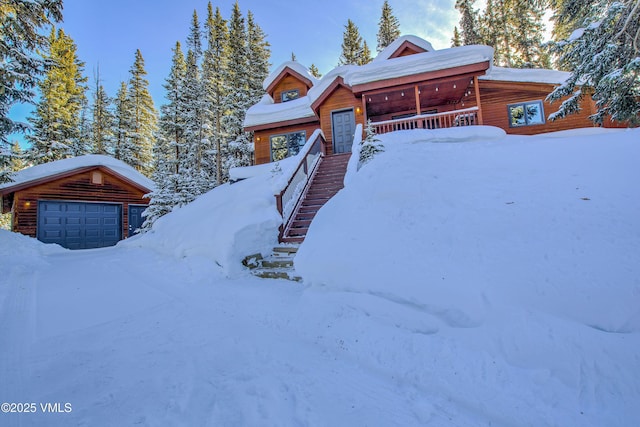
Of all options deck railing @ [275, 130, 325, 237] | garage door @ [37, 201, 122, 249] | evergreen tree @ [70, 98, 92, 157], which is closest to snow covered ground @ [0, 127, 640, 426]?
deck railing @ [275, 130, 325, 237]

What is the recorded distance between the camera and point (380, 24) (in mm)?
23938

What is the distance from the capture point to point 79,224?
1290 centimetres

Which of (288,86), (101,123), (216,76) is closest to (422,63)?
(288,86)

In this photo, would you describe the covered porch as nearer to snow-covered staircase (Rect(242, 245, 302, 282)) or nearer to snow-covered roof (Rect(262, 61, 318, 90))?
snow-covered roof (Rect(262, 61, 318, 90))

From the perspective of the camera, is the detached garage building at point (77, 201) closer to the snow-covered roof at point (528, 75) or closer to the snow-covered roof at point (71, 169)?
the snow-covered roof at point (71, 169)

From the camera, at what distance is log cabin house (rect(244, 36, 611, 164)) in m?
9.74

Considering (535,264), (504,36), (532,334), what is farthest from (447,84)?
(504,36)

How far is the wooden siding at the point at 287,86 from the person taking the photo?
51.7 ft

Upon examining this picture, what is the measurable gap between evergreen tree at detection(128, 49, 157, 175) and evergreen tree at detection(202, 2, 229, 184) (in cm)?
736

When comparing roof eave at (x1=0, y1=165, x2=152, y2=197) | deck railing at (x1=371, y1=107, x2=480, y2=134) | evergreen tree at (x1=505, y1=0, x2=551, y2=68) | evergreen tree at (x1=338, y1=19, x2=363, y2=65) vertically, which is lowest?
roof eave at (x1=0, y1=165, x2=152, y2=197)

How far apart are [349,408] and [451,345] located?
3.95 ft

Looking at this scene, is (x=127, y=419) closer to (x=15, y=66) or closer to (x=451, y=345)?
(x=451, y=345)

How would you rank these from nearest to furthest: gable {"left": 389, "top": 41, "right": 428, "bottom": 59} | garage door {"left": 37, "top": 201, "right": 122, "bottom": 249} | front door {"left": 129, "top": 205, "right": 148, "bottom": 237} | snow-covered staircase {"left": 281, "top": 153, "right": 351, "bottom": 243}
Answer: snow-covered staircase {"left": 281, "top": 153, "right": 351, "bottom": 243} → garage door {"left": 37, "top": 201, "right": 122, "bottom": 249} → gable {"left": 389, "top": 41, "right": 428, "bottom": 59} → front door {"left": 129, "top": 205, "right": 148, "bottom": 237}

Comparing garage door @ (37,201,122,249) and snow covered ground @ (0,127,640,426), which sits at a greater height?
garage door @ (37,201,122,249)
